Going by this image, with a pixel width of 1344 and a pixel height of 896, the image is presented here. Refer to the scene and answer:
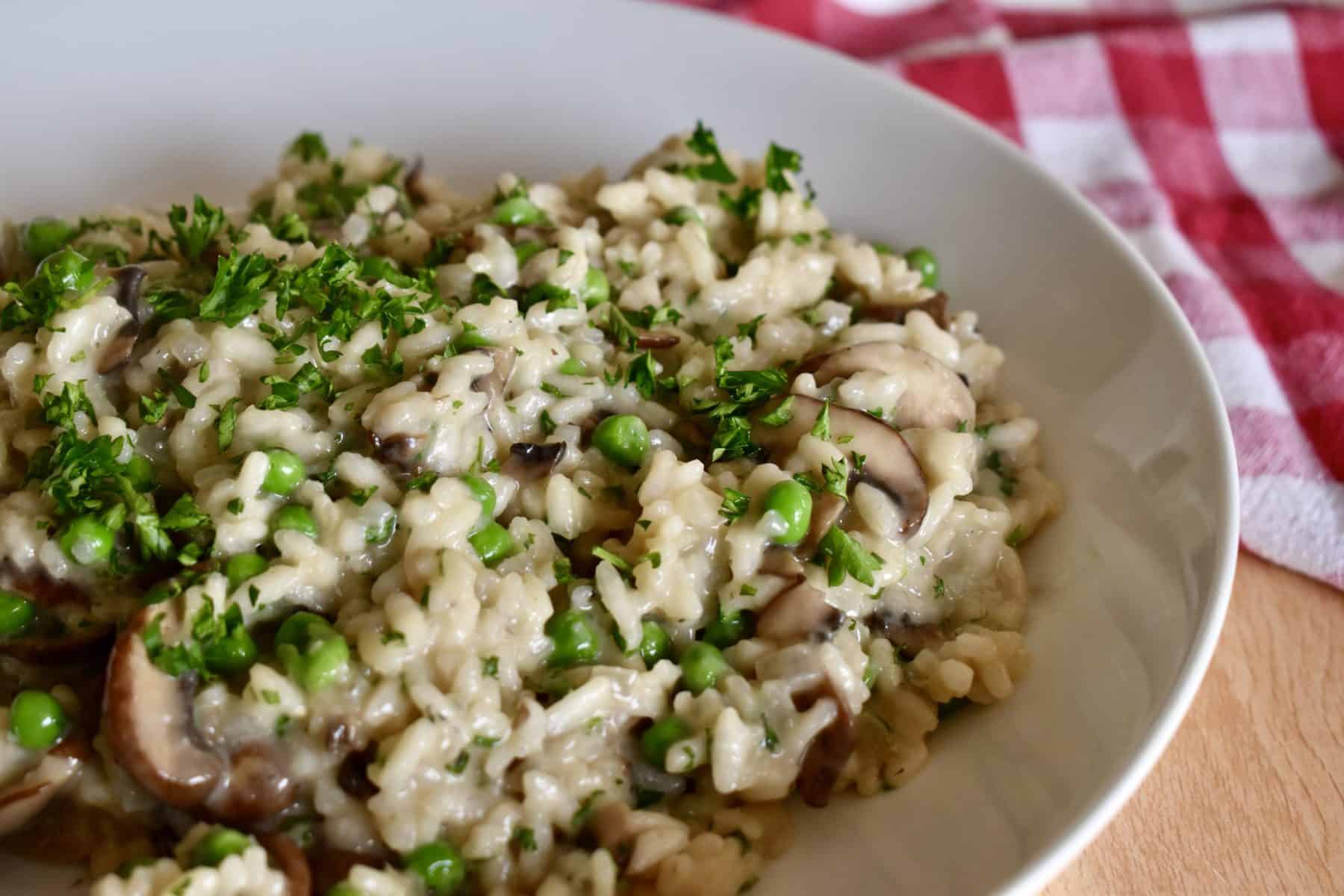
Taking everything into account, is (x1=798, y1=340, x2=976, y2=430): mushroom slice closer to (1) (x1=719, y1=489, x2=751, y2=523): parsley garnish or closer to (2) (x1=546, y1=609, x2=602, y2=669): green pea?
(1) (x1=719, y1=489, x2=751, y2=523): parsley garnish

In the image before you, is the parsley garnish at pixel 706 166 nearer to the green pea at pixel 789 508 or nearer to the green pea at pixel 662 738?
the green pea at pixel 789 508

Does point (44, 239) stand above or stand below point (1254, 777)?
above

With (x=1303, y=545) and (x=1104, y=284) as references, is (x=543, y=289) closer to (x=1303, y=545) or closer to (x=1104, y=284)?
(x=1104, y=284)

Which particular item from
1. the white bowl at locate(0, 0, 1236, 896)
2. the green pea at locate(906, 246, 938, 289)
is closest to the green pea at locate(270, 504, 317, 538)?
the white bowl at locate(0, 0, 1236, 896)

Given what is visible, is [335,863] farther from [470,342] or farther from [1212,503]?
[1212,503]

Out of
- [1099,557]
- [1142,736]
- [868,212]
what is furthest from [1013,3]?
[1142,736]

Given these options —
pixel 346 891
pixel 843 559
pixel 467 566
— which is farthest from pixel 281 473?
pixel 843 559

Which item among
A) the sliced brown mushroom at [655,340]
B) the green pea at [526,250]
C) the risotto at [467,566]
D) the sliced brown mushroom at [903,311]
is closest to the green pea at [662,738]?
the risotto at [467,566]
